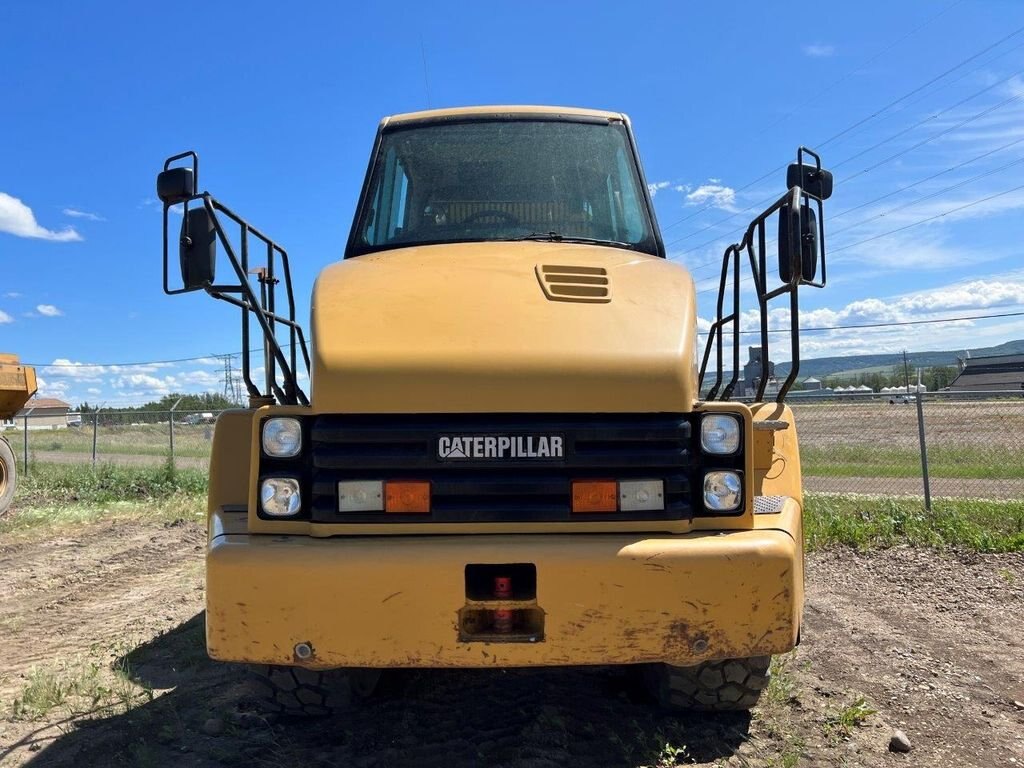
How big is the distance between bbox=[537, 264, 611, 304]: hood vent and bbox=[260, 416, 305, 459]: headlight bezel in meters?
1.04

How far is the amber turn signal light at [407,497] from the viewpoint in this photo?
106 inches

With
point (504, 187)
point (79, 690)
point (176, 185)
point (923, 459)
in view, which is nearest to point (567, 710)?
point (79, 690)

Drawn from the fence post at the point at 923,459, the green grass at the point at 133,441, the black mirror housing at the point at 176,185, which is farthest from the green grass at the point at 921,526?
the green grass at the point at 133,441

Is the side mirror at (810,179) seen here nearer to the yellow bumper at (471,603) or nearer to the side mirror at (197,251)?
the yellow bumper at (471,603)

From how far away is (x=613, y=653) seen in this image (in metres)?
2.65

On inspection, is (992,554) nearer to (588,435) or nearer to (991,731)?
(991,731)

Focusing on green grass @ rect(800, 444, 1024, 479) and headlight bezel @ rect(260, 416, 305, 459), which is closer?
headlight bezel @ rect(260, 416, 305, 459)

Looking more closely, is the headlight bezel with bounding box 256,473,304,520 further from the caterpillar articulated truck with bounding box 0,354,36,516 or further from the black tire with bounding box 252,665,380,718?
the caterpillar articulated truck with bounding box 0,354,36,516

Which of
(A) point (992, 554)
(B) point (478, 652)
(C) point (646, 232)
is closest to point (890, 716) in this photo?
(B) point (478, 652)

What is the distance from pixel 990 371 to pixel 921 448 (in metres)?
41.2

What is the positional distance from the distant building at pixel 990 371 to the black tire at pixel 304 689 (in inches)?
1560

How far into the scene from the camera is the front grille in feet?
8.84

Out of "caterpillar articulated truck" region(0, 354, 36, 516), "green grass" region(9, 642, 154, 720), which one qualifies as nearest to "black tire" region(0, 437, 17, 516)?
"caterpillar articulated truck" region(0, 354, 36, 516)

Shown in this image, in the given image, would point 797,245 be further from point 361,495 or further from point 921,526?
point 921,526
